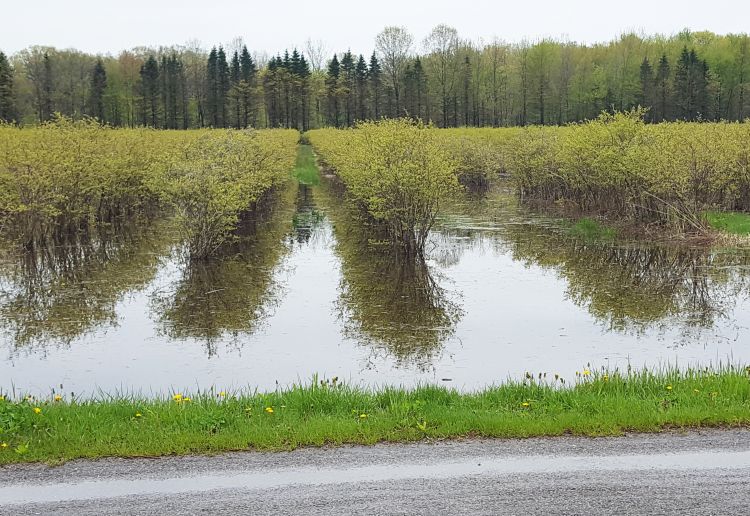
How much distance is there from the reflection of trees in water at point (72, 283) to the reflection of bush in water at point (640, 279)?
10.0 meters

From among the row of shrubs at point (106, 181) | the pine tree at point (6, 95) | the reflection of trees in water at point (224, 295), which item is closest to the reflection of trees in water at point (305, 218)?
the reflection of trees in water at point (224, 295)

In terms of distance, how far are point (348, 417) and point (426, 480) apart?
65.6 inches

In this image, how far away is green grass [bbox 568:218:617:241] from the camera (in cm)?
2341

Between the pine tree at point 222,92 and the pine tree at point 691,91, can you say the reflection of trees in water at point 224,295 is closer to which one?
the pine tree at point 691,91

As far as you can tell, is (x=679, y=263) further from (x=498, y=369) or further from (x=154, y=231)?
(x=154, y=231)

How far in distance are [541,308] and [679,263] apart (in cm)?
630

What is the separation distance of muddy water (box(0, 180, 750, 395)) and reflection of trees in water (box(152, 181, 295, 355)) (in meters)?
0.06

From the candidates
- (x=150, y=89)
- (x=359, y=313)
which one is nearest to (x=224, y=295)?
(x=359, y=313)

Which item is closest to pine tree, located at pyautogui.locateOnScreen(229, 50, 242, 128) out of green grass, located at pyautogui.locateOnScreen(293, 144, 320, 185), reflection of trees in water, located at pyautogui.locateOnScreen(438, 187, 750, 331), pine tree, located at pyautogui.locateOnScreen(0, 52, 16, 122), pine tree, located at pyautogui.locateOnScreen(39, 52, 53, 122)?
green grass, located at pyautogui.locateOnScreen(293, 144, 320, 185)

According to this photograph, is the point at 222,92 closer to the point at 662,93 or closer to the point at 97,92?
the point at 97,92

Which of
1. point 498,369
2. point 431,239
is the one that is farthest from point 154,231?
point 498,369

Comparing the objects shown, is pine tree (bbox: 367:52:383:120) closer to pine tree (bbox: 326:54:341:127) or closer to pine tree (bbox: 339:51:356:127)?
pine tree (bbox: 339:51:356:127)

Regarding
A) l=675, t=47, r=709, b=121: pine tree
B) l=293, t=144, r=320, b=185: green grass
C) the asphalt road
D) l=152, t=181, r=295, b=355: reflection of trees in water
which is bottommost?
the asphalt road

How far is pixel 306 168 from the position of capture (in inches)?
2264
